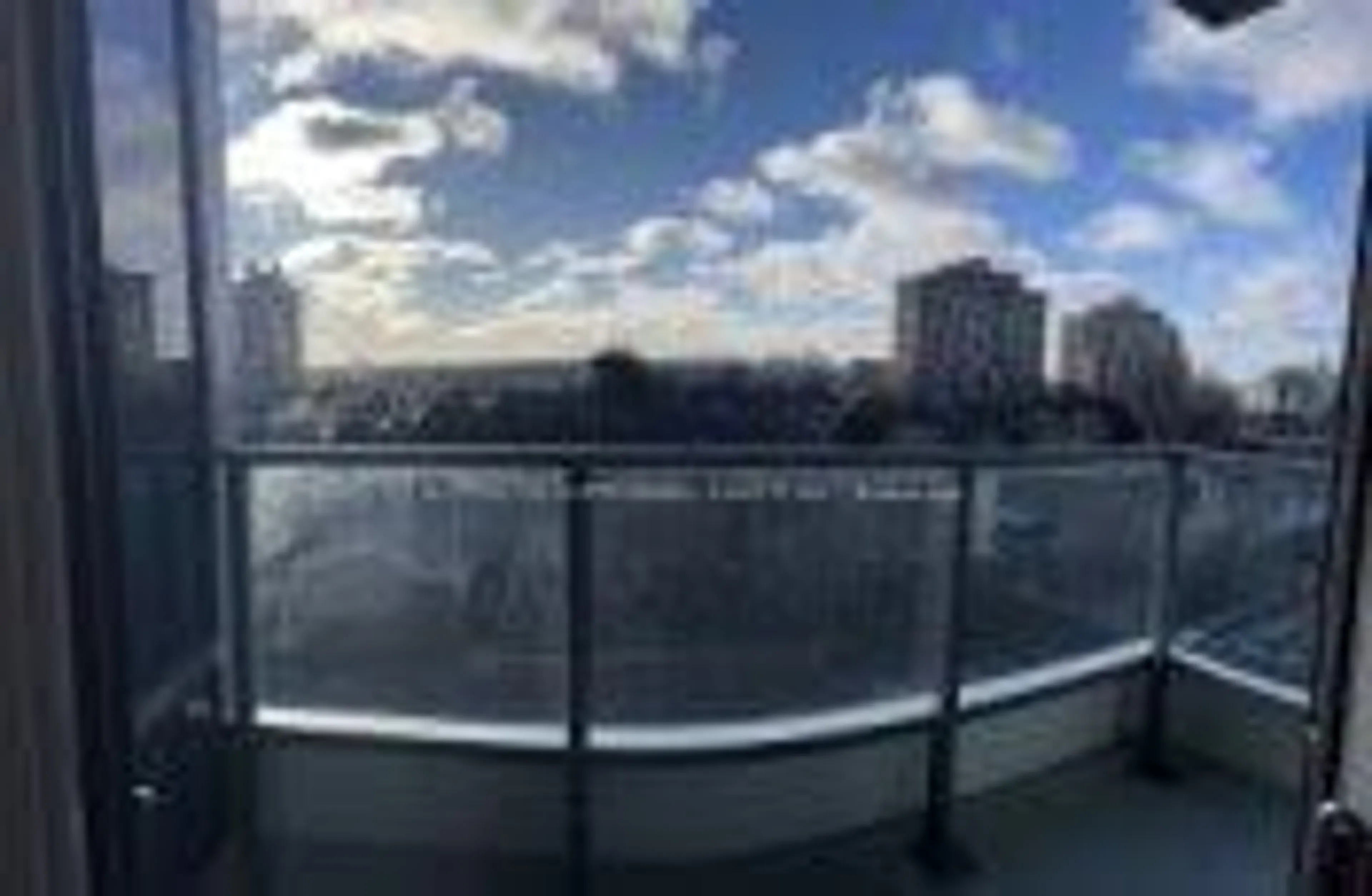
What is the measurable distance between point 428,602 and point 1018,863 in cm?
125

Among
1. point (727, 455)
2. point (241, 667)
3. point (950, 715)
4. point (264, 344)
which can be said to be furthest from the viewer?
point (950, 715)

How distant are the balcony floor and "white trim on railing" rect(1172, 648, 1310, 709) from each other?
20 centimetres

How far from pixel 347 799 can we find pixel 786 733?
2.74ft

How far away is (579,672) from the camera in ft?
8.93

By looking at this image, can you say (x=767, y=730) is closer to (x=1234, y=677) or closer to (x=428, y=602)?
(x=428, y=602)

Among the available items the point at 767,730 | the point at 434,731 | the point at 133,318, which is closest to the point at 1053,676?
the point at 767,730

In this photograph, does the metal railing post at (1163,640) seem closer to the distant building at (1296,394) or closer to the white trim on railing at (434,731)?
the distant building at (1296,394)

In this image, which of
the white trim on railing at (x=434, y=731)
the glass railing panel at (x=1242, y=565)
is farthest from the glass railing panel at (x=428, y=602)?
the glass railing panel at (x=1242, y=565)

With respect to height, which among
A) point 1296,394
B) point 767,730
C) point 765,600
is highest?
point 1296,394

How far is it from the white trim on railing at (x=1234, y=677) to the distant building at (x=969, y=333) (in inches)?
32.6

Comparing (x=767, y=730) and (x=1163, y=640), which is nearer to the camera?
(x=767, y=730)

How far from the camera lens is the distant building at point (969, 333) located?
2.62 m

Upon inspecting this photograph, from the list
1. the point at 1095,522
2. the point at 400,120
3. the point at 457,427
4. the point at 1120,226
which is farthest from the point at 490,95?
the point at 1095,522

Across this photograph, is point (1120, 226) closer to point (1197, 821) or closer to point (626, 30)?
point (626, 30)
